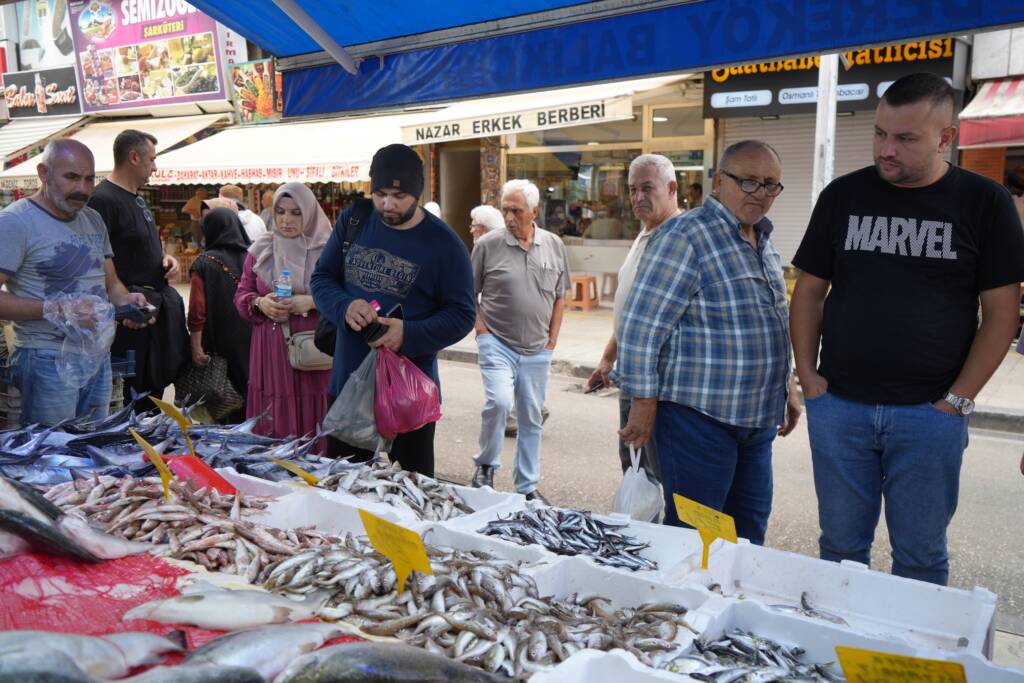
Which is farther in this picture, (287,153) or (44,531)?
(287,153)

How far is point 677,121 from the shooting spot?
14461 millimetres

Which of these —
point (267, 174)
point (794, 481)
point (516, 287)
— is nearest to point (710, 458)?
point (516, 287)

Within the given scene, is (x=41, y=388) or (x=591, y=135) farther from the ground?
(x=591, y=135)

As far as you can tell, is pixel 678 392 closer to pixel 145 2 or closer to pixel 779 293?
pixel 779 293

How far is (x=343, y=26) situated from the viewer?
496 cm

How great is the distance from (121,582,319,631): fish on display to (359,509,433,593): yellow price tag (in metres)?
0.32

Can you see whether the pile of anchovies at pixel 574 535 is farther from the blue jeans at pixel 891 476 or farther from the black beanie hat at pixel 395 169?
the black beanie hat at pixel 395 169

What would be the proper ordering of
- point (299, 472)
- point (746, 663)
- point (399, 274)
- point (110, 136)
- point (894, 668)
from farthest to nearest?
point (110, 136), point (399, 274), point (299, 472), point (746, 663), point (894, 668)

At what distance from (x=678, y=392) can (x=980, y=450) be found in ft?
17.5

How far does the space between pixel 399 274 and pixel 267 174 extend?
1241cm

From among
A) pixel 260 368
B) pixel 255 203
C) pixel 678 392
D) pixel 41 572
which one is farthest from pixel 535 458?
pixel 255 203

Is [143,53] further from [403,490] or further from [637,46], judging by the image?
[403,490]

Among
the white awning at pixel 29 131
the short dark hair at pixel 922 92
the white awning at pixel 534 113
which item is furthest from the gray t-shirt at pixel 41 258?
the white awning at pixel 29 131

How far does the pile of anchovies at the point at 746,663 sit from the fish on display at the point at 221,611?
95 cm
